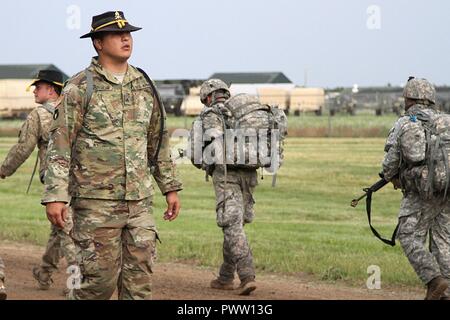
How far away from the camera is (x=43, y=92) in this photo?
37.9ft

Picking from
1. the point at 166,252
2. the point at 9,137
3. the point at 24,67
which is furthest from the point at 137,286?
the point at 24,67

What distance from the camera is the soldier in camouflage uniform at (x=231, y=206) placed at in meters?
11.2

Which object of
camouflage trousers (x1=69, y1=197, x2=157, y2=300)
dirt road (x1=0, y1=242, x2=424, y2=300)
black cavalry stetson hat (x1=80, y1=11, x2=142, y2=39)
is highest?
black cavalry stetson hat (x1=80, y1=11, x2=142, y2=39)

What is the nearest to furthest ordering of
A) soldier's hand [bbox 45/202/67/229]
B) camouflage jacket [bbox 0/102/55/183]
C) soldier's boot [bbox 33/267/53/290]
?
1. soldier's hand [bbox 45/202/67/229]
2. camouflage jacket [bbox 0/102/55/183]
3. soldier's boot [bbox 33/267/53/290]

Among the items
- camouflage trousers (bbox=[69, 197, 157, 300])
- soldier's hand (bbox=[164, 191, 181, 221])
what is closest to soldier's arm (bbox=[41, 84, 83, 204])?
camouflage trousers (bbox=[69, 197, 157, 300])

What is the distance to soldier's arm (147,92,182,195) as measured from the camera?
786 cm

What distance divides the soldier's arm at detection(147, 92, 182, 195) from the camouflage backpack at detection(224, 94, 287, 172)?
330 centimetres

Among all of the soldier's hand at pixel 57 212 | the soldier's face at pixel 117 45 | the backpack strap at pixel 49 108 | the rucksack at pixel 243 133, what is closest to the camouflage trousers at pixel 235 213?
the rucksack at pixel 243 133

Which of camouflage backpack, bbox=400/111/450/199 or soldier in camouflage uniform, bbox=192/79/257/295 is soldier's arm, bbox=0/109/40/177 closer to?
soldier in camouflage uniform, bbox=192/79/257/295

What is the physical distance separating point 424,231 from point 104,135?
389 cm

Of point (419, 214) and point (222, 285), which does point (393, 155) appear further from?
point (222, 285)

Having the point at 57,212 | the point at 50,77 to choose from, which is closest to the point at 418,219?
the point at 50,77

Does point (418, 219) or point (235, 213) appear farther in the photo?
point (235, 213)

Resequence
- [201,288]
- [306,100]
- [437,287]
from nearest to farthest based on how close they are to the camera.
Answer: [437,287], [201,288], [306,100]
